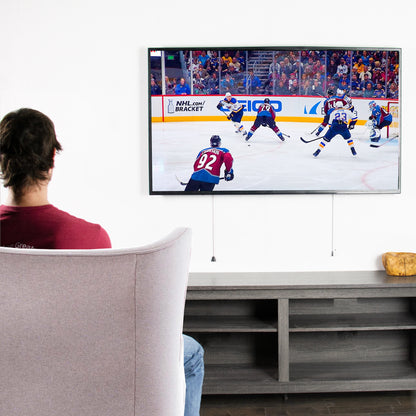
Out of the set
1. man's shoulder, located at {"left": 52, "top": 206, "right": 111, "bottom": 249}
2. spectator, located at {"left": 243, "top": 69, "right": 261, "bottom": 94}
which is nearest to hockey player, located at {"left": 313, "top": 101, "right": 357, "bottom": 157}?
spectator, located at {"left": 243, "top": 69, "right": 261, "bottom": 94}

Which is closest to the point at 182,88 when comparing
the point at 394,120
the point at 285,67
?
the point at 285,67

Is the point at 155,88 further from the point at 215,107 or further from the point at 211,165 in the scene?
the point at 211,165

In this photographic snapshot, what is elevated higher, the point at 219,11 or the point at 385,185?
the point at 219,11

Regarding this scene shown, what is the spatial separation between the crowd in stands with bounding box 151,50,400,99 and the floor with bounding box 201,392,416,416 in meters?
1.74

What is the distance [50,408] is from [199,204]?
1903 millimetres

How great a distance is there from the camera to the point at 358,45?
2725 millimetres

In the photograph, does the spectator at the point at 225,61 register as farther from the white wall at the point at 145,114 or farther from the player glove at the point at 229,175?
the player glove at the point at 229,175

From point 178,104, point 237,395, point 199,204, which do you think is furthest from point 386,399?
point 178,104

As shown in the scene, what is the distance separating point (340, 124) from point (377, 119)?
8.9 inches

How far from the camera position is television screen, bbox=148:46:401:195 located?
2.68 m

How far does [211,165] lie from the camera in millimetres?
2693

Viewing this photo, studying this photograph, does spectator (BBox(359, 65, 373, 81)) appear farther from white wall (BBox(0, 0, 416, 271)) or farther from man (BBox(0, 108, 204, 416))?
man (BBox(0, 108, 204, 416))

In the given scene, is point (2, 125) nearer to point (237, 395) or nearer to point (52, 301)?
point (52, 301)

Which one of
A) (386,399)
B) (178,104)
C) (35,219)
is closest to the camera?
(35,219)
